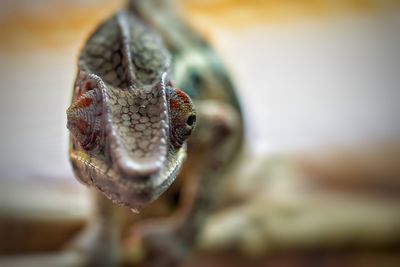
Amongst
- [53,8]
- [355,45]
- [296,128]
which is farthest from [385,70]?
[53,8]

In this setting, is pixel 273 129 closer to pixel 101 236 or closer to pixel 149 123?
pixel 101 236

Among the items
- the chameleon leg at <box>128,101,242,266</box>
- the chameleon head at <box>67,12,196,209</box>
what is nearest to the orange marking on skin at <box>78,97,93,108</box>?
the chameleon head at <box>67,12,196,209</box>

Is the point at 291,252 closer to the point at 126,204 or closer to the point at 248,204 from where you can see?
the point at 248,204

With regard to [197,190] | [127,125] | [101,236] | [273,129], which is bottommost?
[127,125]

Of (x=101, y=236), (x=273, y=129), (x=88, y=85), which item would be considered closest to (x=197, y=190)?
(x=101, y=236)

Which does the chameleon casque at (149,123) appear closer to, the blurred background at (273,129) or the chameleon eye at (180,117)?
the chameleon eye at (180,117)

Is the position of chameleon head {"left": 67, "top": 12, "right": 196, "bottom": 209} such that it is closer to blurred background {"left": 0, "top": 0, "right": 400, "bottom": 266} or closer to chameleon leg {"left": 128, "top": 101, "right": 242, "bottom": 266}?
blurred background {"left": 0, "top": 0, "right": 400, "bottom": 266}

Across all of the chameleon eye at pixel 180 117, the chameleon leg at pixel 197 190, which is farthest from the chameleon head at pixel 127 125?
the chameleon leg at pixel 197 190
